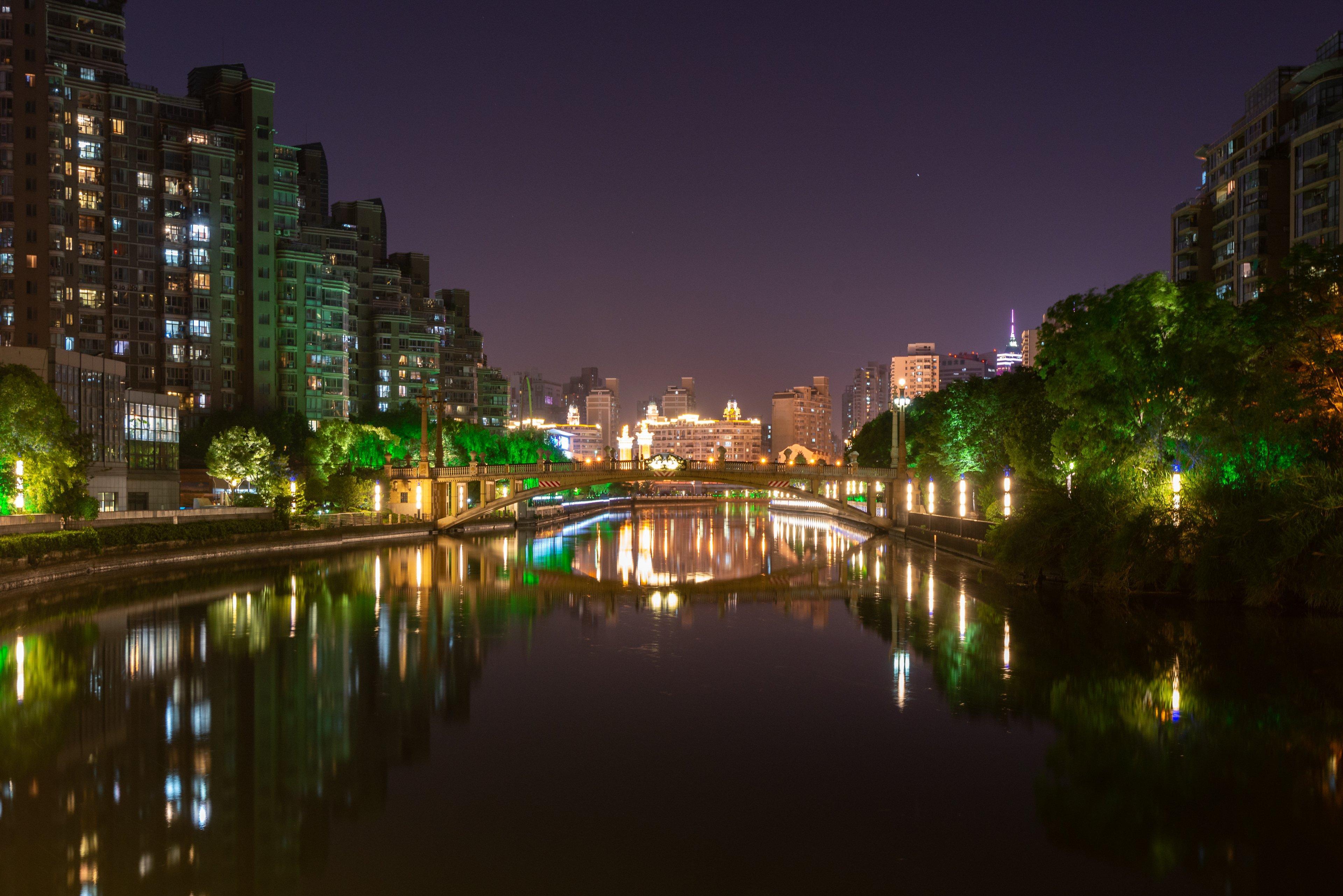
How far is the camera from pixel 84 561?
42719 mm

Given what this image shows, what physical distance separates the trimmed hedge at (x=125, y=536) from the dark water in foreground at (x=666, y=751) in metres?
3.52

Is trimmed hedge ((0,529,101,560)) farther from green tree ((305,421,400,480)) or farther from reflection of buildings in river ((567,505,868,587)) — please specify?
green tree ((305,421,400,480))

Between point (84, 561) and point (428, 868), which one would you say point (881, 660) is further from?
point (84, 561)

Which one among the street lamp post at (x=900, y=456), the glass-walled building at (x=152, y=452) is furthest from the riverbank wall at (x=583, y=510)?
the street lamp post at (x=900, y=456)

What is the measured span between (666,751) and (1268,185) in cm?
8333

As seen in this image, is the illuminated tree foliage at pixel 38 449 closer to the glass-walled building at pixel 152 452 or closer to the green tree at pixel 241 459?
the green tree at pixel 241 459

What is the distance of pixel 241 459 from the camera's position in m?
68.1

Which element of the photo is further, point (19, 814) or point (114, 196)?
point (114, 196)

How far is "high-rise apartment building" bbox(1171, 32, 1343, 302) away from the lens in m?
72.8

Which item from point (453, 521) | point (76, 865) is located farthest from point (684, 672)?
point (453, 521)

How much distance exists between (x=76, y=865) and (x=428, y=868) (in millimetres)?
4389

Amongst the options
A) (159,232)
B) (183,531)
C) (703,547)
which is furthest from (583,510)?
(183,531)

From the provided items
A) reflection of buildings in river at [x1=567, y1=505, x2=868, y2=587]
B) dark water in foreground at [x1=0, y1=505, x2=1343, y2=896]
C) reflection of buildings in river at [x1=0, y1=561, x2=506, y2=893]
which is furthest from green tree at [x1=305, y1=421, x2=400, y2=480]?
reflection of buildings in river at [x1=0, y1=561, x2=506, y2=893]

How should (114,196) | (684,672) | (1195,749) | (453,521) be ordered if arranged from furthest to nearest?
(114,196), (453,521), (684,672), (1195,749)
